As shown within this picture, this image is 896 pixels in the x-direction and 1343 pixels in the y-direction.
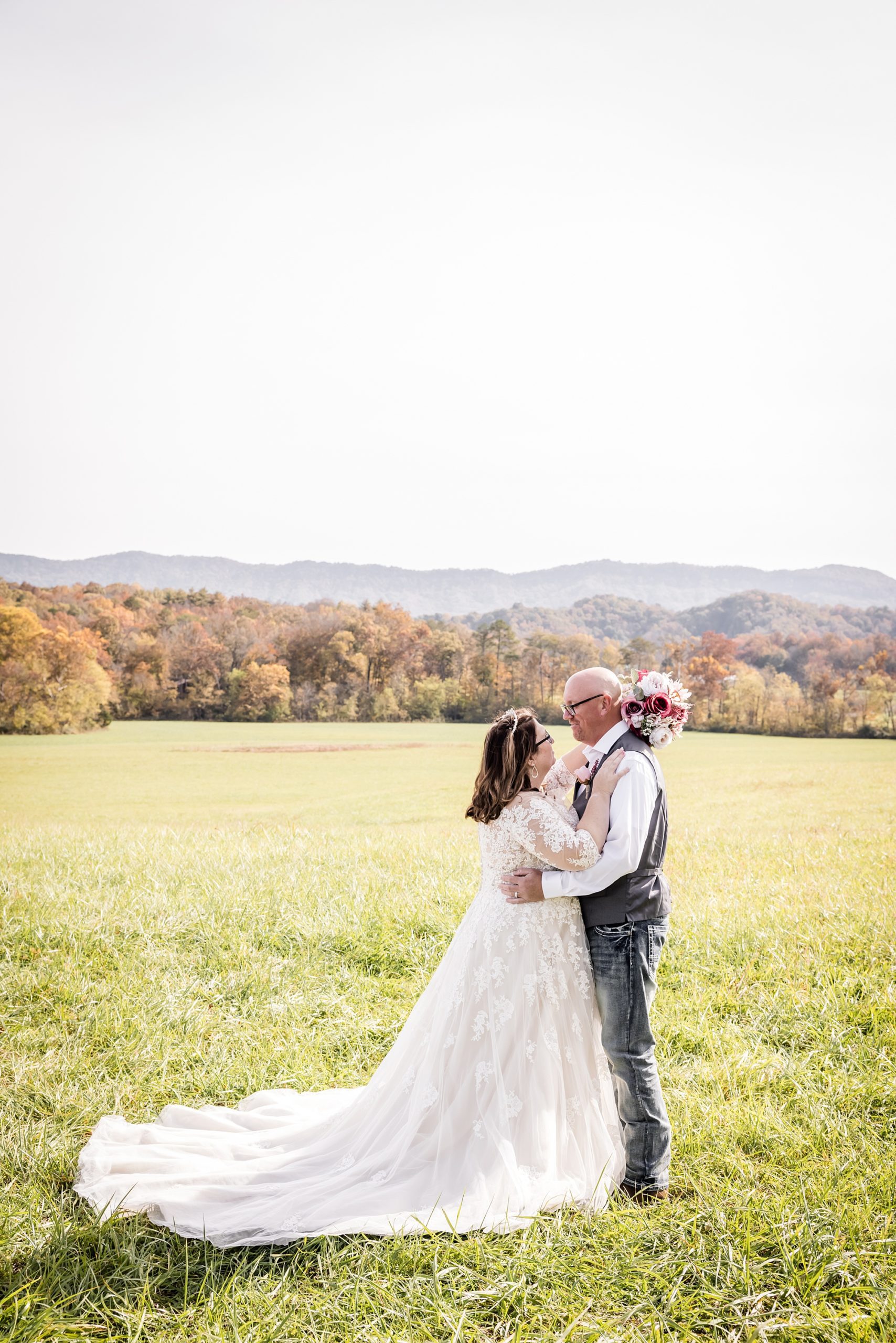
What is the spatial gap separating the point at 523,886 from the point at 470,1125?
3.13 ft

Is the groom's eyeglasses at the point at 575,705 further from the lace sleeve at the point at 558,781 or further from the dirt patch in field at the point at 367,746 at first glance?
the dirt patch in field at the point at 367,746

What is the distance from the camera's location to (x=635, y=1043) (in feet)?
9.77

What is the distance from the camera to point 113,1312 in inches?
98.5

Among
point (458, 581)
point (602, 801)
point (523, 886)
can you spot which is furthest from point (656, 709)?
point (458, 581)

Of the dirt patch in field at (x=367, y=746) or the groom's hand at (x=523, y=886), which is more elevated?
the groom's hand at (x=523, y=886)

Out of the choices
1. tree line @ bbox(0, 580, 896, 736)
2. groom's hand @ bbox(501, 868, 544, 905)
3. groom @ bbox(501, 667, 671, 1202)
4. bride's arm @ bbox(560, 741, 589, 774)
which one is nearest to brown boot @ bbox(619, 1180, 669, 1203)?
groom @ bbox(501, 667, 671, 1202)

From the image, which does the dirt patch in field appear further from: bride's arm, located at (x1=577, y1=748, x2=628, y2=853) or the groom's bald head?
bride's arm, located at (x1=577, y1=748, x2=628, y2=853)

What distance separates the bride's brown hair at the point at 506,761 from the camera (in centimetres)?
308

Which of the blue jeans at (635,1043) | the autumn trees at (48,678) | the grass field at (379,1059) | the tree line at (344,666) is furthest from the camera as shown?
the tree line at (344,666)

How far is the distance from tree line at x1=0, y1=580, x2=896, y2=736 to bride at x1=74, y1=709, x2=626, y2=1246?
14.3 m

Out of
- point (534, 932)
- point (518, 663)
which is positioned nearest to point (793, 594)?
point (518, 663)

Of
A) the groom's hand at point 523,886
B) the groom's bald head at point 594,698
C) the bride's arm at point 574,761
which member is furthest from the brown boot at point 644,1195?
the groom's bald head at point 594,698

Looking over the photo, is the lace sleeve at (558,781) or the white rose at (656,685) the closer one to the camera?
the white rose at (656,685)

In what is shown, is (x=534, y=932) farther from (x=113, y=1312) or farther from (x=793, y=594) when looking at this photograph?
(x=793, y=594)
